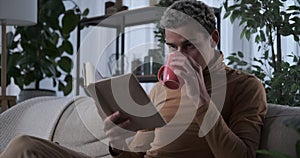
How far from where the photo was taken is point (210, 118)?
4.96ft

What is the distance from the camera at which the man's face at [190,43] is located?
5.46 feet

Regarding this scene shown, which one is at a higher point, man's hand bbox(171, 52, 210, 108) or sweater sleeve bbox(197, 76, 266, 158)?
man's hand bbox(171, 52, 210, 108)

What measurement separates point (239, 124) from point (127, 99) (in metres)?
0.35

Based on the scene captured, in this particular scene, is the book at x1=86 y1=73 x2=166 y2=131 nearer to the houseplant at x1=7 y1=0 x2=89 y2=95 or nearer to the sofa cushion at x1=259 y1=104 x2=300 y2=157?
the sofa cushion at x1=259 y1=104 x2=300 y2=157

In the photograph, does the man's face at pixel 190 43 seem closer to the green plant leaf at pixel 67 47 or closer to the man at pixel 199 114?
the man at pixel 199 114

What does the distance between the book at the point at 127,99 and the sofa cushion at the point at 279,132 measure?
331mm

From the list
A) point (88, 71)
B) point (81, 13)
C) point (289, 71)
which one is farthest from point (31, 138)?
point (81, 13)

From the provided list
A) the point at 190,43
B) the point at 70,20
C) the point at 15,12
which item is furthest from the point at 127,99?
the point at 70,20

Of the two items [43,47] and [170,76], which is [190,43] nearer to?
[170,76]

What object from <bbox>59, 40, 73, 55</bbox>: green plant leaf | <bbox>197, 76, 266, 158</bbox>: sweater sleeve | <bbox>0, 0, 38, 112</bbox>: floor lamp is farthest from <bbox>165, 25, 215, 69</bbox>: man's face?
<bbox>59, 40, 73, 55</bbox>: green plant leaf

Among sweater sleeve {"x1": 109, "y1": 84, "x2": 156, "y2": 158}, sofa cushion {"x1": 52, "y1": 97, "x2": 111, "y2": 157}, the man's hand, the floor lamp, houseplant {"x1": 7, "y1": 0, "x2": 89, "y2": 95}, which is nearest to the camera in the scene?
the man's hand

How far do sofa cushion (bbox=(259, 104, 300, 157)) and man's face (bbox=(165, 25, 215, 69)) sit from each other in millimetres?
265

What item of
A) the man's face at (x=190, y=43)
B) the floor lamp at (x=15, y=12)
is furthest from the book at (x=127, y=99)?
the floor lamp at (x=15, y=12)

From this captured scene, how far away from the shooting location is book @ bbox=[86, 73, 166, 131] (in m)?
1.48
